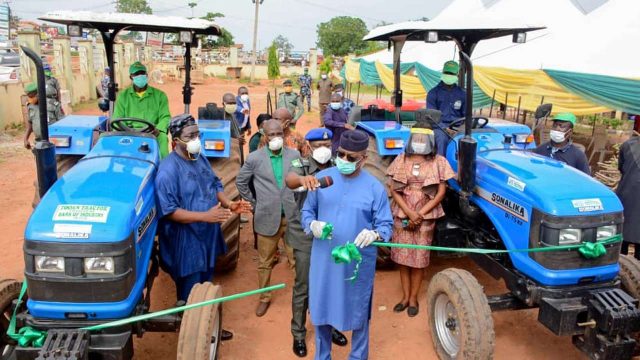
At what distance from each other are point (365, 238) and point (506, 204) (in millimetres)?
1362

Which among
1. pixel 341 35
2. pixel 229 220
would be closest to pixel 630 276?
pixel 229 220

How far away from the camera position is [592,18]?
34.6 ft

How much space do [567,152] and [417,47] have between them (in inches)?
441

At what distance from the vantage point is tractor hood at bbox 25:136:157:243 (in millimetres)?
2785

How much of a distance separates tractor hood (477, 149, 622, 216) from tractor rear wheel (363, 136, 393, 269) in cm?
129

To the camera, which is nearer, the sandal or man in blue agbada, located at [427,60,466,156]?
the sandal

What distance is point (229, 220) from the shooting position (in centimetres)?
468

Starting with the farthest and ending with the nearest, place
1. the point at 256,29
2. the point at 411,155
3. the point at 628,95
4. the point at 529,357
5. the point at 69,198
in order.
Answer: the point at 256,29, the point at 628,95, the point at 411,155, the point at 529,357, the point at 69,198

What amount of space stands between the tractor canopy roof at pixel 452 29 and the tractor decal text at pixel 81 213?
3389 mm

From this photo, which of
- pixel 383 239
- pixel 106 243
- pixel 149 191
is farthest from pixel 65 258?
pixel 383 239

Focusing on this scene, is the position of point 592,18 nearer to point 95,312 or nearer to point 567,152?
point 567,152

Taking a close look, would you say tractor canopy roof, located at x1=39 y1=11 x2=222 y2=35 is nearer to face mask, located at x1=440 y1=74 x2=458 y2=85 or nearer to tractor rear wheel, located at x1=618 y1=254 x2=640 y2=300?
face mask, located at x1=440 y1=74 x2=458 y2=85

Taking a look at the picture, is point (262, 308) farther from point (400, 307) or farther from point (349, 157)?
point (349, 157)

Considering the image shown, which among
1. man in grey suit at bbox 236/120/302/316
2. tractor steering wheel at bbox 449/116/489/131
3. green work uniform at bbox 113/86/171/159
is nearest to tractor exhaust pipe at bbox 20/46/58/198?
man in grey suit at bbox 236/120/302/316
